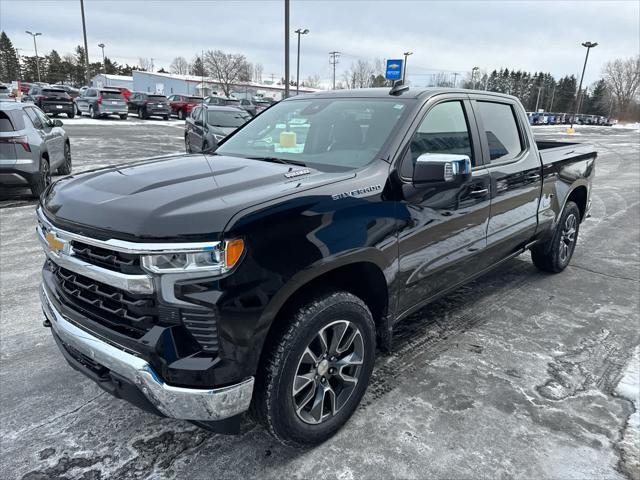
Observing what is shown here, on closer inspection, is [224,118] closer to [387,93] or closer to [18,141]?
[18,141]

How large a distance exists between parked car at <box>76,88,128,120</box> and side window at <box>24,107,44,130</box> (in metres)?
23.2

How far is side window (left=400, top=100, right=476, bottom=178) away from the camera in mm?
2930

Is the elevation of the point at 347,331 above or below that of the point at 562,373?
above

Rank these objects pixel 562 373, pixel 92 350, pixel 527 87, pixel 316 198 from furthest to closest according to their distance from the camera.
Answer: pixel 527 87
pixel 562 373
pixel 316 198
pixel 92 350

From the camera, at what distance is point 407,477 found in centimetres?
234

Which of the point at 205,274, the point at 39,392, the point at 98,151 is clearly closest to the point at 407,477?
the point at 205,274

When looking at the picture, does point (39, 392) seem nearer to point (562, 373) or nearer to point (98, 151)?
point (562, 373)

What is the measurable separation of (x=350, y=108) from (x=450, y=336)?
6.41 feet

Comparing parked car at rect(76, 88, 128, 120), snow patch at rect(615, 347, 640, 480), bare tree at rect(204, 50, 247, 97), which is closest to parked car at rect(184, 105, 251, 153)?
snow patch at rect(615, 347, 640, 480)

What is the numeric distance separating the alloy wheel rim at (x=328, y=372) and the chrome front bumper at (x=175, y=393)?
330 mm

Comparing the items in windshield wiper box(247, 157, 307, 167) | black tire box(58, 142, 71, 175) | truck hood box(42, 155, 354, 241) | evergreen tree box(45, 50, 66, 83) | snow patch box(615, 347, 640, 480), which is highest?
evergreen tree box(45, 50, 66, 83)

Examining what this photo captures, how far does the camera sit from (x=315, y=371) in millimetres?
2434

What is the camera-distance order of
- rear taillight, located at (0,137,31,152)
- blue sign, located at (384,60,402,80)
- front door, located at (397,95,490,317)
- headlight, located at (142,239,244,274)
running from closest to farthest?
1. headlight, located at (142,239,244,274)
2. front door, located at (397,95,490,317)
3. rear taillight, located at (0,137,31,152)
4. blue sign, located at (384,60,402,80)

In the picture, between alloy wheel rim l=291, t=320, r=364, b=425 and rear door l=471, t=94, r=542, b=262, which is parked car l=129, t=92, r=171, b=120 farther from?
alloy wheel rim l=291, t=320, r=364, b=425
